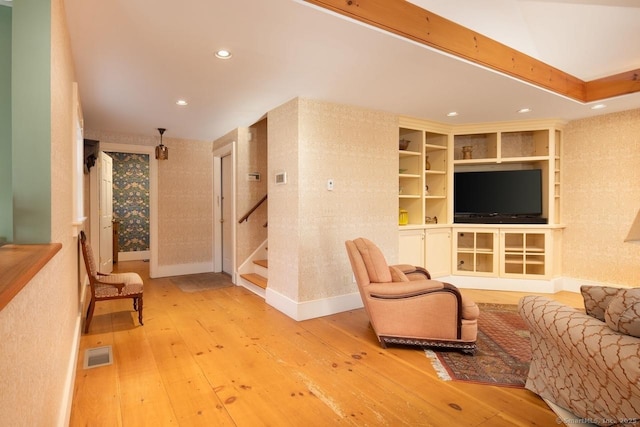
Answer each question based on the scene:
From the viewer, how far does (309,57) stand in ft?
8.34

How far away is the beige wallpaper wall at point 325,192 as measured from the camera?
3.54 metres

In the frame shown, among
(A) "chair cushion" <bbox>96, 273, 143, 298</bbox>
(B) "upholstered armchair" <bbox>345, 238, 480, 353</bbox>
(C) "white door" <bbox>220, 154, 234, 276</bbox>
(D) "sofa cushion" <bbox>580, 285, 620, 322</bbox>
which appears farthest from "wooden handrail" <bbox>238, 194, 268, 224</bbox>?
(D) "sofa cushion" <bbox>580, 285, 620, 322</bbox>

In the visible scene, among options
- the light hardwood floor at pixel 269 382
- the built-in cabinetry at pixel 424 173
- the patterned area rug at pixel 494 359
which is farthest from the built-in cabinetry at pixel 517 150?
the light hardwood floor at pixel 269 382

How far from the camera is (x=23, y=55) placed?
1.41 meters

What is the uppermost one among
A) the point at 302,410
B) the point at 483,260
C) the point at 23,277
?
the point at 23,277

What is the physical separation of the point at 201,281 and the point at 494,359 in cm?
408

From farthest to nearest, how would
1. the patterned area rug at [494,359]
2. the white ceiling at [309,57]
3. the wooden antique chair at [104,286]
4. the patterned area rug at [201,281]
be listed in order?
the patterned area rug at [201,281] → the wooden antique chair at [104,286] → the patterned area rug at [494,359] → the white ceiling at [309,57]

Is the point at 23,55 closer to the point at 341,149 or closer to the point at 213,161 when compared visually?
the point at 341,149

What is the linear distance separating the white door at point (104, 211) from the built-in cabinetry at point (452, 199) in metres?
4.43

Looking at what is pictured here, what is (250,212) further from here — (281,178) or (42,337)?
(42,337)

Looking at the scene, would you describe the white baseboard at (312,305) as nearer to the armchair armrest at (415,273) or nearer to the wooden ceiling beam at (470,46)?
the armchair armrest at (415,273)

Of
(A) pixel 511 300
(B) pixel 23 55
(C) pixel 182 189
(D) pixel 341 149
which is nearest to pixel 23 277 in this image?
(B) pixel 23 55

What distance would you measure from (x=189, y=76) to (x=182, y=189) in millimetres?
3086

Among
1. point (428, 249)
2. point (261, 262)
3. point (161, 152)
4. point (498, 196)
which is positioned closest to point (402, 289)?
point (428, 249)
